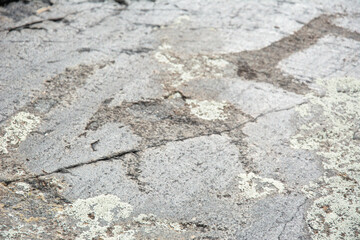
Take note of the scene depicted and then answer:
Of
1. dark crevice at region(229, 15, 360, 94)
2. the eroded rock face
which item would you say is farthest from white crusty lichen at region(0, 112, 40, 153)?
dark crevice at region(229, 15, 360, 94)

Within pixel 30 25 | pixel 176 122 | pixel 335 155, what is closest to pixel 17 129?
pixel 176 122

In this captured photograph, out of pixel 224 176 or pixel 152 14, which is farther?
pixel 152 14

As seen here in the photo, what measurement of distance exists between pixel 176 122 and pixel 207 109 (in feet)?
0.55

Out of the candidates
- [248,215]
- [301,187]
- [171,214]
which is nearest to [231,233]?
[248,215]

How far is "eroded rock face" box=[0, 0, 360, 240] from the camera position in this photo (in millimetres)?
1370

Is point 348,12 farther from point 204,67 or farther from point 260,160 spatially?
point 260,160

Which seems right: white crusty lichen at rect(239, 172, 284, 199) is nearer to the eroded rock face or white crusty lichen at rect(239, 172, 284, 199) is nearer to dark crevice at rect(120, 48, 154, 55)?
the eroded rock face

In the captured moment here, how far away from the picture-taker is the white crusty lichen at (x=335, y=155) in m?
1.36

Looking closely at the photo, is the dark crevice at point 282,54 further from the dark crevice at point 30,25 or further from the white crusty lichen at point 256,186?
the dark crevice at point 30,25

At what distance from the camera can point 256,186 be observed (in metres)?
1.49

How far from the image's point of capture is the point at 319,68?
215 cm

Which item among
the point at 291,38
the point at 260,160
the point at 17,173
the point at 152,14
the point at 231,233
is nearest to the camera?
the point at 231,233

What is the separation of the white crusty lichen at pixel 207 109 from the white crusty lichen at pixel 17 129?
0.66 m

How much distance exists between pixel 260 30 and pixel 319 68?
455mm
